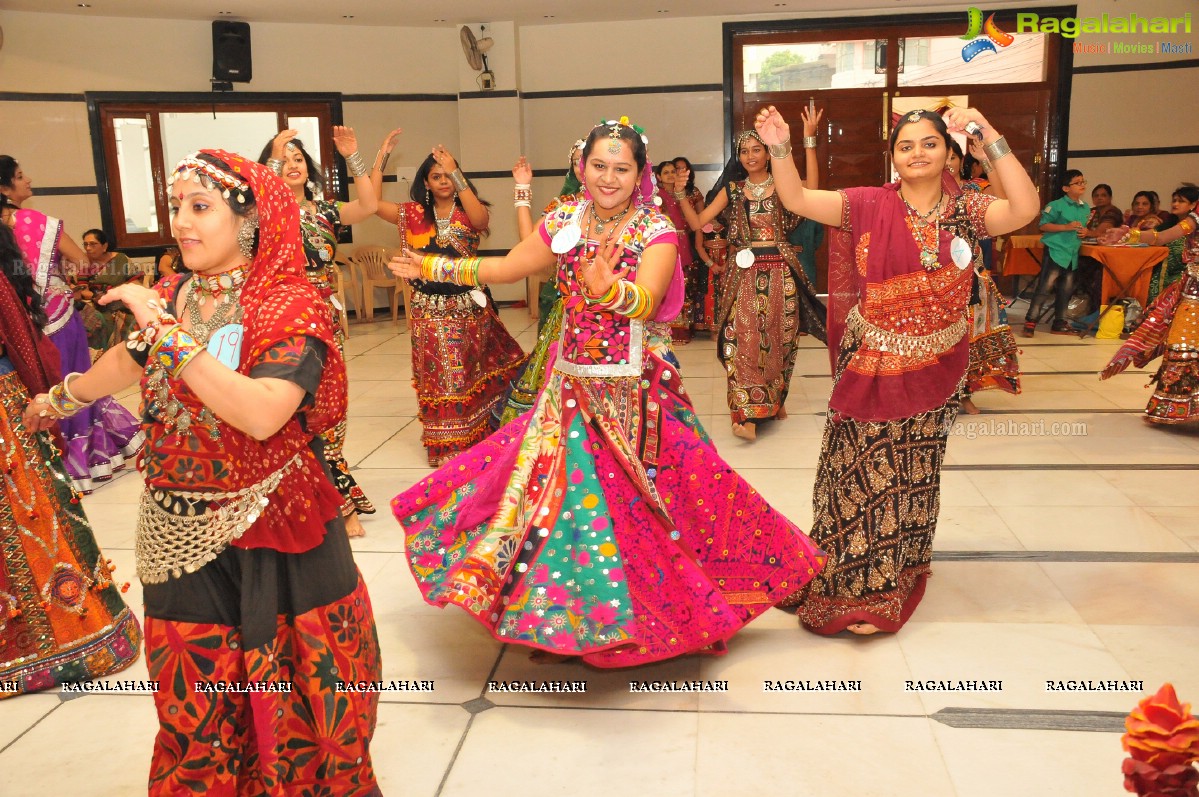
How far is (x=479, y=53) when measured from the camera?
10.4m

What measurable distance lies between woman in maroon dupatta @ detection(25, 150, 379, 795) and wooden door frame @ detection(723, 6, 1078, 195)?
356 inches

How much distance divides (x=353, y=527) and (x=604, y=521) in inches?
67.7

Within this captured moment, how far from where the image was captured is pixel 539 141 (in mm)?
11211

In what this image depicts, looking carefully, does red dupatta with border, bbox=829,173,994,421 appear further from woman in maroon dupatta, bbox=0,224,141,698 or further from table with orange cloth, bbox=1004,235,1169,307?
table with orange cloth, bbox=1004,235,1169,307

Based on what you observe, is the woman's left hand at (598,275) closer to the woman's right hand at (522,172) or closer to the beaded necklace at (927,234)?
the beaded necklace at (927,234)

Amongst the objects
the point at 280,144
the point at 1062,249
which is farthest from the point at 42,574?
the point at 1062,249

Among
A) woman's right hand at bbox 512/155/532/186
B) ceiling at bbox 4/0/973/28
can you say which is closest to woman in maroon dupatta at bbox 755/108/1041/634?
woman's right hand at bbox 512/155/532/186

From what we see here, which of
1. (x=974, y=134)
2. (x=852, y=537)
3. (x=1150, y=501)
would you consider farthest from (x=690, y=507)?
→ (x=1150, y=501)

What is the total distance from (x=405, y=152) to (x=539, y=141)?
1447 mm

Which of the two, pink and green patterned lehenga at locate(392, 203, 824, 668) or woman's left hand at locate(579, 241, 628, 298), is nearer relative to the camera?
woman's left hand at locate(579, 241, 628, 298)

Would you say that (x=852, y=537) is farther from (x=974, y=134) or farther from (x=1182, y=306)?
(x=1182, y=306)

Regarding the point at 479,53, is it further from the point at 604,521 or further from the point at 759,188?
the point at 604,521

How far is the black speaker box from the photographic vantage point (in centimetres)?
975

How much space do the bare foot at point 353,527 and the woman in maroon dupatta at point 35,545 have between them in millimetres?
1173
